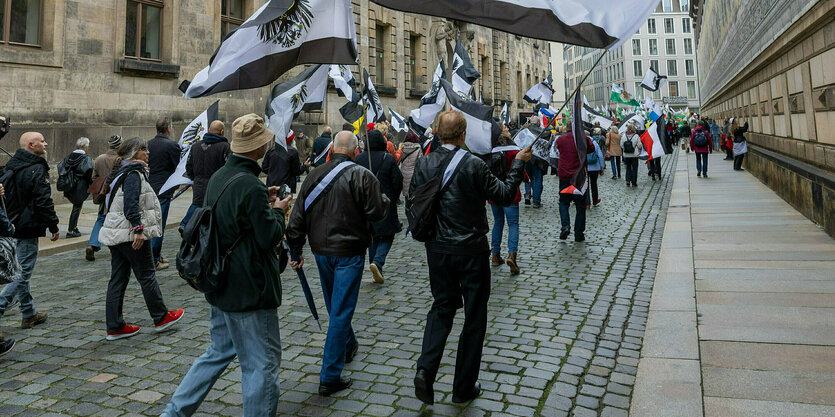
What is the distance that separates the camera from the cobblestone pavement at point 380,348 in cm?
386

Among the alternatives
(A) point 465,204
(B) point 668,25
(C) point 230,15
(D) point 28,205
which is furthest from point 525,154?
(B) point 668,25

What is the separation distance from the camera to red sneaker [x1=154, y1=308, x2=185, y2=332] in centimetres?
542

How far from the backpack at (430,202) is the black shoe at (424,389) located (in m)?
0.85

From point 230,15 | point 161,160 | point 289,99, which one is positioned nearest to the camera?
point 289,99

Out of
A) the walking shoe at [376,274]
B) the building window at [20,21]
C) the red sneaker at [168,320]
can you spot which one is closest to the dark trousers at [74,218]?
the red sneaker at [168,320]

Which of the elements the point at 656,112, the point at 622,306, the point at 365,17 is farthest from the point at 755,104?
the point at 622,306

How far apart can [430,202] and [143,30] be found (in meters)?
15.5

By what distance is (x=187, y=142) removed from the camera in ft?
28.7

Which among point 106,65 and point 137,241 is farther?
point 106,65

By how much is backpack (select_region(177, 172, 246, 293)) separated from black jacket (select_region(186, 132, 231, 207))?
4884 mm

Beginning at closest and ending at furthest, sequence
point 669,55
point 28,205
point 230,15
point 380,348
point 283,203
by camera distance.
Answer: point 283,203, point 380,348, point 28,205, point 230,15, point 669,55

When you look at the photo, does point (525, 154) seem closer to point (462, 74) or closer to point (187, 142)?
point (187, 142)

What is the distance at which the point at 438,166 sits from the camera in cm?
389

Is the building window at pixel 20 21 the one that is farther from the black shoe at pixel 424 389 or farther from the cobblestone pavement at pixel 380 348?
the black shoe at pixel 424 389
